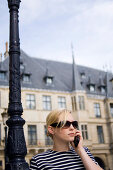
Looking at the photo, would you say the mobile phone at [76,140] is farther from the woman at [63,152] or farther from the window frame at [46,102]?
the window frame at [46,102]

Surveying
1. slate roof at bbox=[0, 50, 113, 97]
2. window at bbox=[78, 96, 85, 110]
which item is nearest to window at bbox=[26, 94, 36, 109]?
slate roof at bbox=[0, 50, 113, 97]

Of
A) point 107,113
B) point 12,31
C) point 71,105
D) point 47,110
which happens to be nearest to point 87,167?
point 12,31

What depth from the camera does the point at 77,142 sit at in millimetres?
2479

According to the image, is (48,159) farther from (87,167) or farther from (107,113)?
(107,113)

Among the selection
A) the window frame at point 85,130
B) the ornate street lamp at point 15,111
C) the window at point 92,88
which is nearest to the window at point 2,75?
the window frame at point 85,130

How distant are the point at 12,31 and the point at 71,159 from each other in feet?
9.35

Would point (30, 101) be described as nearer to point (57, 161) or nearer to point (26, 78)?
point (26, 78)

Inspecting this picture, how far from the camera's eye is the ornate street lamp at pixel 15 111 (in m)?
3.50

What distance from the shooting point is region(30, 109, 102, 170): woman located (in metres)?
2.35

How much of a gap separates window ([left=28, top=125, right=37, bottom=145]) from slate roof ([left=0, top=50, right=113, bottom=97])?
4.38 m

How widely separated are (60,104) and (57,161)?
75.9 ft

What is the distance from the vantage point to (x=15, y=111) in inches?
152

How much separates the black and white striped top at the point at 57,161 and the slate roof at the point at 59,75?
21175 mm

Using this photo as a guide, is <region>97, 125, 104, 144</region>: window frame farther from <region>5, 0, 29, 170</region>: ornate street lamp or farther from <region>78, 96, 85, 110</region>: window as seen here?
<region>5, 0, 29, 170</region>: ornate street lamp
